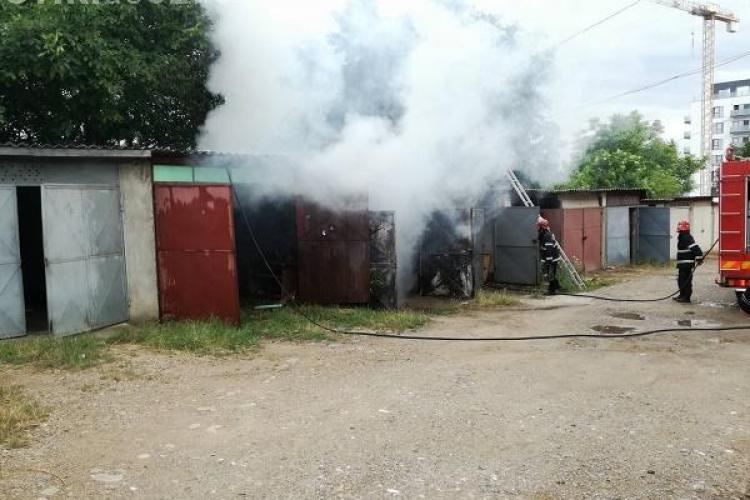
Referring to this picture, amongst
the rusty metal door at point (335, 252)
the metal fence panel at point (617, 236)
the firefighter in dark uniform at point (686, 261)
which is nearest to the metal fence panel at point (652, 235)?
the metal fence panel at point (617, 236)

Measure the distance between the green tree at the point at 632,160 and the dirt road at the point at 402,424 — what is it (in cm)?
2156

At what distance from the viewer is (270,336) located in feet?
30.2

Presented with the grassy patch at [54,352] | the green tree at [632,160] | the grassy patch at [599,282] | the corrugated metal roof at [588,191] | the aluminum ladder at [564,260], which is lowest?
the grassy patch at [599,282]

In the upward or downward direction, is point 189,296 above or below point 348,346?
above

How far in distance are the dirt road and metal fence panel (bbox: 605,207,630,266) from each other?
10.7 metres

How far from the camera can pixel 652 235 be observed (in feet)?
65.4

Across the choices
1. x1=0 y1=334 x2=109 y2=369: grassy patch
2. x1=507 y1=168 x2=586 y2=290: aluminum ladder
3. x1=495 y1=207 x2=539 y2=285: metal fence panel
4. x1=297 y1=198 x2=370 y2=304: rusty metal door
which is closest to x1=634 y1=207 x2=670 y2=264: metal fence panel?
x1=507 y1=168 x2=586 y2=290: aluminum ladder

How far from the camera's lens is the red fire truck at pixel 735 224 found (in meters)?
10.2

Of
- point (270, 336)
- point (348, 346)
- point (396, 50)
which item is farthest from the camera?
point (396, 50)

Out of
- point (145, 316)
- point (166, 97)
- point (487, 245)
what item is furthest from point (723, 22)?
point (145, 316)

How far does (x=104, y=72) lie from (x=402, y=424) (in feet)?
31.0

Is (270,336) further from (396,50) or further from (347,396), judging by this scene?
(396,50)

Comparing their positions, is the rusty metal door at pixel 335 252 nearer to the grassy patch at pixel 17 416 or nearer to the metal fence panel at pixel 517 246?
the metal fence panel at pixel 517 246

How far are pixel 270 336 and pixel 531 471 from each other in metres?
5.42
